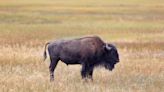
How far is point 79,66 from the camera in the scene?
16578mm

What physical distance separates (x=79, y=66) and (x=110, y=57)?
2.95 m

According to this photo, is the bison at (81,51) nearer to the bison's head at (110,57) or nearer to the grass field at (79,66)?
the bison's head at (110,57)

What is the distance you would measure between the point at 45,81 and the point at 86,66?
125 centimetres

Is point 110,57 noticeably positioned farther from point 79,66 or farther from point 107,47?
point 79,66

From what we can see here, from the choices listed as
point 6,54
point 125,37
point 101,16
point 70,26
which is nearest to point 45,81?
point 6,54

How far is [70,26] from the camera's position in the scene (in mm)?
34688

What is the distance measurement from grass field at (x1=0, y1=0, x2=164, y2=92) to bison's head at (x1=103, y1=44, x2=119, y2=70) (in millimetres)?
342

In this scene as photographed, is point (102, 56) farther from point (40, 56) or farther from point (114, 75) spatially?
point (40, 56)

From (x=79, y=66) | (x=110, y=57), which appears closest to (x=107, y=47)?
(x=110, y=57)

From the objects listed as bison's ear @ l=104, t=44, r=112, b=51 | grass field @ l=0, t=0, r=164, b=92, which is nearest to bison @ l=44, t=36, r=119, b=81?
bison's ear @ l=104, t=44, r=112, b=51

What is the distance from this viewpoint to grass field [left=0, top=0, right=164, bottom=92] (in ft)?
40.1

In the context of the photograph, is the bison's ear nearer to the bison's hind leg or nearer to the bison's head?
the bison's head

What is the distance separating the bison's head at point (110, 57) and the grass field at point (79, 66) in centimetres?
34

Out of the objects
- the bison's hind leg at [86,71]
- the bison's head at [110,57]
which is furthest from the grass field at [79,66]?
the bison's head at [110,57]
